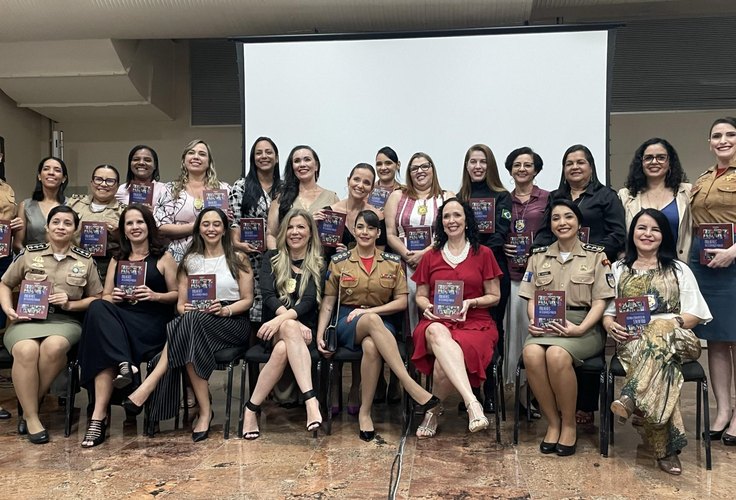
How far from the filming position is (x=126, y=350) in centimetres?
329

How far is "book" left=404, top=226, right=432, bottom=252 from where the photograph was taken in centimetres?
361

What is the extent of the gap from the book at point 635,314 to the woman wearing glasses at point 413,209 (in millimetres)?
1148

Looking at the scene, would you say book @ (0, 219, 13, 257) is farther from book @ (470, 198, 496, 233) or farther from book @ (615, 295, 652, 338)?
book @ (615, 295, 652, 338)

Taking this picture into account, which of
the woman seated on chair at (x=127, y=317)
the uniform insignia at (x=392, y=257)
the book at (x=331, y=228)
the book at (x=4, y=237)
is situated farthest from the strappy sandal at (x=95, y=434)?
the uniform insignia at (x=392, y=257)

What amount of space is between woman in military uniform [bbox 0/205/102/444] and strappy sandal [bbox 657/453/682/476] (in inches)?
116

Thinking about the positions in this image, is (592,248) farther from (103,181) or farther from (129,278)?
(103,181)

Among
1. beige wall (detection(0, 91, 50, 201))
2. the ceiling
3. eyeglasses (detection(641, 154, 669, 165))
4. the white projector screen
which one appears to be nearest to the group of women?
eyeglasses (detection(641, 154, 669, 165))

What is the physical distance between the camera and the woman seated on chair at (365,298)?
3.26m

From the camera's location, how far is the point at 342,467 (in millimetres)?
2805

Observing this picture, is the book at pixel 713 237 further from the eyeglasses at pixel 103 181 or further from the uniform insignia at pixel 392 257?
the eyeglasses at pixel 103 181

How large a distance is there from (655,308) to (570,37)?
2.79m

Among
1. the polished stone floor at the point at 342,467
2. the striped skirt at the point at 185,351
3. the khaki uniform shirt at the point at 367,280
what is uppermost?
the khaki uniform shirt at the point at 367,280

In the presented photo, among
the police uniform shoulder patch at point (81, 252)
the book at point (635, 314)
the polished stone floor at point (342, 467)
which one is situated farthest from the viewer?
the police uniform shoulder patch at point (81, 252)

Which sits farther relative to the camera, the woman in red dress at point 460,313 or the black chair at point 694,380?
the woman in red dress at point 460,313
